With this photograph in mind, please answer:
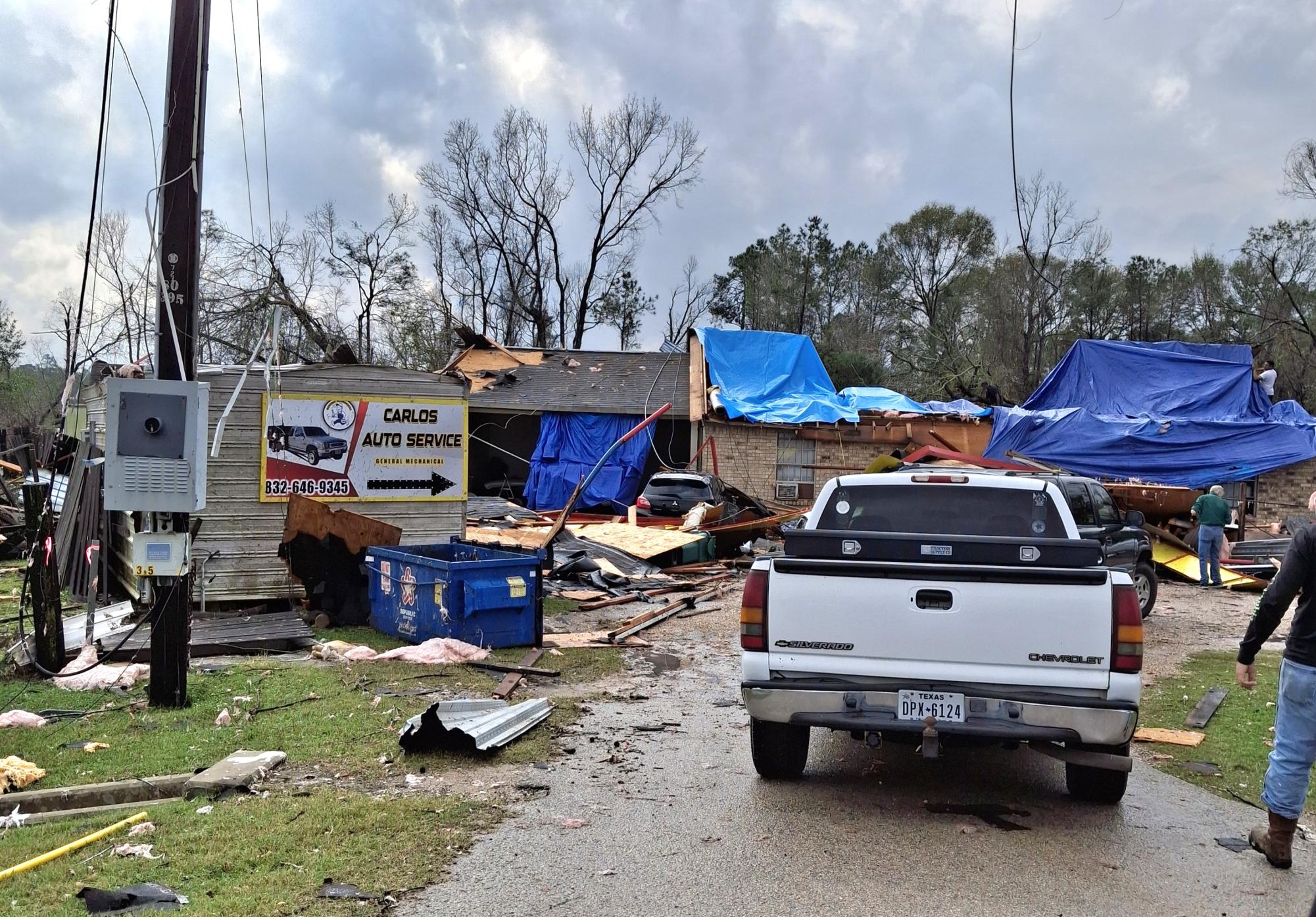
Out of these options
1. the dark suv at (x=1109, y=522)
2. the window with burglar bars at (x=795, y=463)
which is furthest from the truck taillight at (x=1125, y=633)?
the window with burglar bars at (x=795, y=463)

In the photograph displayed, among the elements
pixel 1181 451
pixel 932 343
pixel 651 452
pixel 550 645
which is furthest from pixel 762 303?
pixel 550 645

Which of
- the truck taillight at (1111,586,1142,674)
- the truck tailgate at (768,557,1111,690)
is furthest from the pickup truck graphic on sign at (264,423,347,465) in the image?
the truck taillight at (1111,586,1142,674)

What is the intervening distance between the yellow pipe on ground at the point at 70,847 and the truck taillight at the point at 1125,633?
5180 mm

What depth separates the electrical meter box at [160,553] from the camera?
24.4 ft

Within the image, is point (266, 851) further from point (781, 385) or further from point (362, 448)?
point (781, 385)

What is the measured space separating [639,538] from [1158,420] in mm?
15715

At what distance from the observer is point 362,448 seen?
42.4 feet

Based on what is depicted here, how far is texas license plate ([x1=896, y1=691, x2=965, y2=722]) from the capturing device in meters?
5.16

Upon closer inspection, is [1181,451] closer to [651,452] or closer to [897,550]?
[651,452]

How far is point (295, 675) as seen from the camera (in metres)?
9.01

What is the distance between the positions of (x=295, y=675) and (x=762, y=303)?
48.1 m

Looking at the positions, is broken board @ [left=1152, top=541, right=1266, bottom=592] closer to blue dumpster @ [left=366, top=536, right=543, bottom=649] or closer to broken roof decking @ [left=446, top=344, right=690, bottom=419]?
blue dumpster @ [left=366, top=536, right=543, bottom=649]

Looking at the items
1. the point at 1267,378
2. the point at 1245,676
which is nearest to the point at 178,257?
the point at 1245,676

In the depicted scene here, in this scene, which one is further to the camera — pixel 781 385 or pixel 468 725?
pixel 781 385
